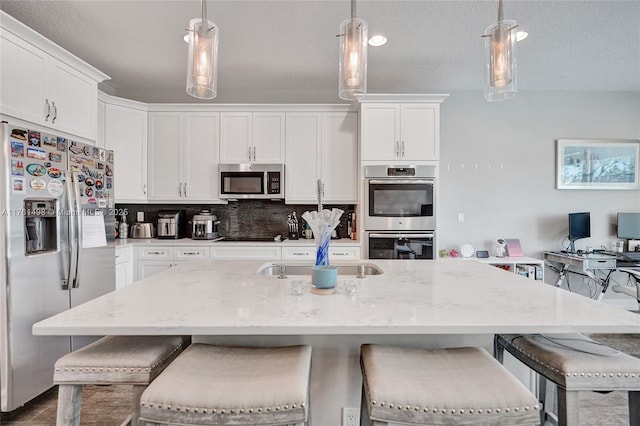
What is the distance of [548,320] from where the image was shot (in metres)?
1.03

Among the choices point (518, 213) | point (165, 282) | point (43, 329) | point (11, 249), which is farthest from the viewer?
point (518, 213)

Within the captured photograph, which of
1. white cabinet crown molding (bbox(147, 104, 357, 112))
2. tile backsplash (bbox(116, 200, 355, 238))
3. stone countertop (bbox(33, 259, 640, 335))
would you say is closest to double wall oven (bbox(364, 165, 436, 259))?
tile backsplash (bbox(116, 200, 355, 238))

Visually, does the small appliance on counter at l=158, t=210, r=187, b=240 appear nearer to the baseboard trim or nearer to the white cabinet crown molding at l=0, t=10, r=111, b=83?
the white cabinet crown molding at l=0, t=10, r=111, b=83

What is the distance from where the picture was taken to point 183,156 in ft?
11.6

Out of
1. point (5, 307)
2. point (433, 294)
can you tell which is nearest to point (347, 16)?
point (433, 294)

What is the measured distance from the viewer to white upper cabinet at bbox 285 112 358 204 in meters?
3.51

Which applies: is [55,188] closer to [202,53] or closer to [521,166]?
[202,53]

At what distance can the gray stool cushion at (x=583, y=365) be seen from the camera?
102 cm

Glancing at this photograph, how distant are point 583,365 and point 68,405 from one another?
169 centimetres

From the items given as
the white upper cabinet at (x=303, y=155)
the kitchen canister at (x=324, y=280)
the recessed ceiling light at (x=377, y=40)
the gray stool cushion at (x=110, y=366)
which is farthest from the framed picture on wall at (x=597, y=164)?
the gray stool cushion at (x=110, y=366)

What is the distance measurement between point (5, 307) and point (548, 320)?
8.57 ft

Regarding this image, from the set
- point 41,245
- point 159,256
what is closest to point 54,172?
point 41,245

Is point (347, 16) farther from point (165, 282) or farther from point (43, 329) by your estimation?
point (43, 329)

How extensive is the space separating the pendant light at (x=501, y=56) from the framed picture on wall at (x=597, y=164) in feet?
10.2
